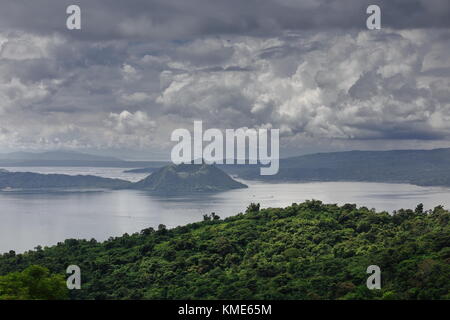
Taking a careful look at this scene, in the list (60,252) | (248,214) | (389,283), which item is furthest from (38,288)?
(248,214)

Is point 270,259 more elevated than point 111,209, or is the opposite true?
point 111,209

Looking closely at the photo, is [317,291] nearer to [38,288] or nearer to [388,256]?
[388,256]

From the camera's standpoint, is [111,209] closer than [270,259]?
No

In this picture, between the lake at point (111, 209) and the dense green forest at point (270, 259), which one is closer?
the dense green forest at point (270, 259)
